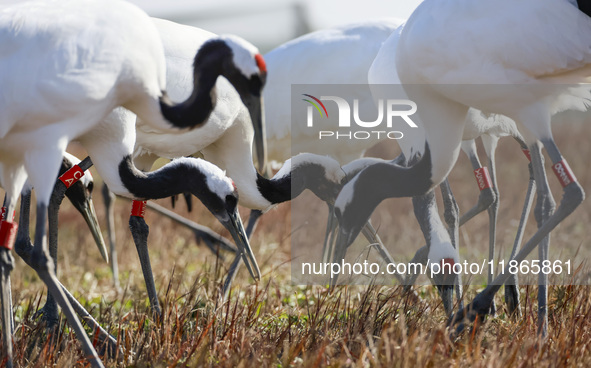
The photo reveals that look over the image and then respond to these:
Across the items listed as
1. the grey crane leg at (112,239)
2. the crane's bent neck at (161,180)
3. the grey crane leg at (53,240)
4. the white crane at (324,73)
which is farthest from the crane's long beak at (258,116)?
the grey crane leg at (112,239)

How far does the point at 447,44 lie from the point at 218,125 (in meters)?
1.57

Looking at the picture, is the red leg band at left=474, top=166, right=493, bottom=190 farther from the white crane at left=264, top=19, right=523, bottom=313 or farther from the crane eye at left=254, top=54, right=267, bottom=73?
the crane eye at left=254, top=54, right=267, bottom=73

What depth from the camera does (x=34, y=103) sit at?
3.52 metres

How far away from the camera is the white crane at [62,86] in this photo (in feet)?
11.6

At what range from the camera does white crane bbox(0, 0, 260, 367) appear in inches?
139

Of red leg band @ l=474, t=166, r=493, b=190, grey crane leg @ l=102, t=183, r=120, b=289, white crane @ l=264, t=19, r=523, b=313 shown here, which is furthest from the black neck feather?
grey crane leg @ l=102, t=183, r=120, b=289

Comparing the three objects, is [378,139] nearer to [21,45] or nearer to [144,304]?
[144,304]

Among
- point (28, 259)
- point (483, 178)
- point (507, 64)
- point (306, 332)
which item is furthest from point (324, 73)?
point (306, 332)

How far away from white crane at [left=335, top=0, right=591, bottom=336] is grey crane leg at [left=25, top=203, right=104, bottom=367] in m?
1.63

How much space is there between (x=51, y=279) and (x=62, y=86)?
33.7 inches

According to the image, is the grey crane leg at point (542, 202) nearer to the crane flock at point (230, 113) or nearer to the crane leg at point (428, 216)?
the crane flock at point (230, 113)

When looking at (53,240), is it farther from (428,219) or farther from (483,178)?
(483,178)

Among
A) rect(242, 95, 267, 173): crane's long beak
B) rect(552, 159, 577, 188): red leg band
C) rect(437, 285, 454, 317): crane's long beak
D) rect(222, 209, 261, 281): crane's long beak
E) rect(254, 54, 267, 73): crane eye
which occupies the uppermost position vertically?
rect(254, 54, 267, 73): crane eye

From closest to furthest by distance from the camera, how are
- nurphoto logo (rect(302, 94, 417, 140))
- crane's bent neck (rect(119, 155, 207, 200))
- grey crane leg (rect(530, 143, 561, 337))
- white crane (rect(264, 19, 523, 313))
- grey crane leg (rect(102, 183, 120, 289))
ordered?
crane's bent neck (rect(119, 155, 207, 200)), grey crane leg (rect(530, 143, 561, 337)), nurphoto logo (rect(302, 94, 417, 140)), white crane (rect(264, 19, 523, 313)), grey crane leg (rect(102, 183, 120, 289))
